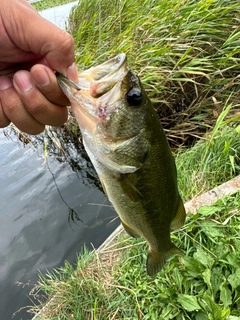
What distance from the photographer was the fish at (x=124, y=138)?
56.7 inches

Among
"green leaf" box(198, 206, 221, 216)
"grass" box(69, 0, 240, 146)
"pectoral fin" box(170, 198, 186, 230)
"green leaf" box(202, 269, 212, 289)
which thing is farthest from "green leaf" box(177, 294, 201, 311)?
"grass" box(69, 0, 240, 146)

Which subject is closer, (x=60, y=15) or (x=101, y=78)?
(x=101, y=78)

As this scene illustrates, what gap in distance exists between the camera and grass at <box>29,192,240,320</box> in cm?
A: 224

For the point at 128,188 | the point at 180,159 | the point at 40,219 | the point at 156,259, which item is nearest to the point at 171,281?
the point at 156,259

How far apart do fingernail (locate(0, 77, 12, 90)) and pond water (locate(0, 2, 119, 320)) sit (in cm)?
245

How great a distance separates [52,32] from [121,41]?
393 cm

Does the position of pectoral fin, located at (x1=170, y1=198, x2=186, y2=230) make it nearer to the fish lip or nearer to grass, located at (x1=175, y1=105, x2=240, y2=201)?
the fish lip

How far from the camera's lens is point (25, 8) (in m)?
1.39

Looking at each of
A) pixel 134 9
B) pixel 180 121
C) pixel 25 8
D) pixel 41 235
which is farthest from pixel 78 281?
pixel 134 9

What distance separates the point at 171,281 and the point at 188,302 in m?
0.33

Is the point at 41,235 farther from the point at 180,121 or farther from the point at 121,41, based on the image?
the point at 121,41

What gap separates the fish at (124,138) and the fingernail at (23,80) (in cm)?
15

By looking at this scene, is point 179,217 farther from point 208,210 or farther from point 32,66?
point 32,66

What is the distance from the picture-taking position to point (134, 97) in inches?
58.4
